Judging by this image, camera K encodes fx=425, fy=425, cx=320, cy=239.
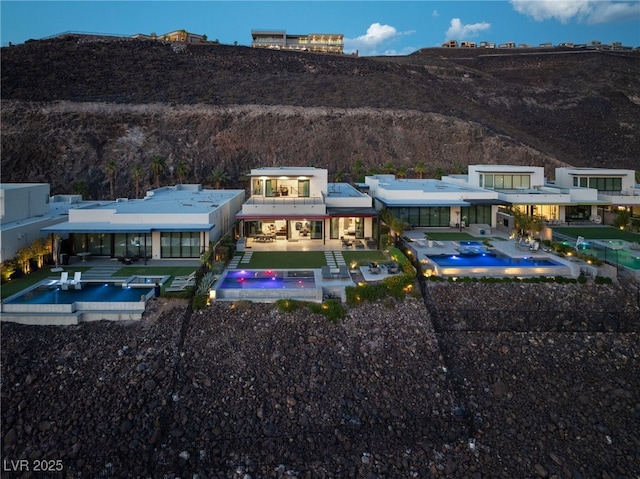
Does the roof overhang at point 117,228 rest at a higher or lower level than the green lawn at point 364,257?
higher

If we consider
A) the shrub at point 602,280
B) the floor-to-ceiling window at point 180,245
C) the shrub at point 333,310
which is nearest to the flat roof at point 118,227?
the floor-to-ceiling window at point 180,245

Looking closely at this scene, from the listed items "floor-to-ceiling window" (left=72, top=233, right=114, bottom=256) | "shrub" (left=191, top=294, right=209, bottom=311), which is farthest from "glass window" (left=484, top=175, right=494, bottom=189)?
"floor-to-ceiling window" (left=72, top=233, right=114, bottom=256)

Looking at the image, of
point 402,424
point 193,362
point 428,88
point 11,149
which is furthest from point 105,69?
point 402,424

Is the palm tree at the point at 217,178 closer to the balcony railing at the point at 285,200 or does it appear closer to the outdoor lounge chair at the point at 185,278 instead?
the balcony railing at the point at 285,200

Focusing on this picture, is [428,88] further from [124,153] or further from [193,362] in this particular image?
[193,362]

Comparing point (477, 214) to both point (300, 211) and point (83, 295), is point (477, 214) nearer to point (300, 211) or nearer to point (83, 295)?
point (300, 211)

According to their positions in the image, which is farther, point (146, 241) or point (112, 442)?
point (146, 241)

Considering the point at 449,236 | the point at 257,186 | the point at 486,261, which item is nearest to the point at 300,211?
the point at 257,186
